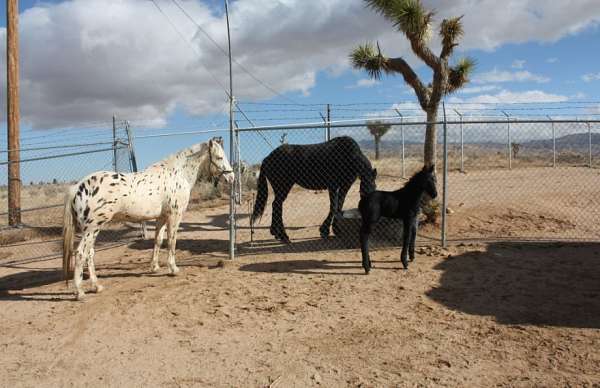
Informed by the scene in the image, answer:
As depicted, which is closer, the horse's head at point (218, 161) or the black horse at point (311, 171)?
the horse's head at point (218, 161)

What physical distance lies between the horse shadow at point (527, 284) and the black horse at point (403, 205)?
0.70 metres

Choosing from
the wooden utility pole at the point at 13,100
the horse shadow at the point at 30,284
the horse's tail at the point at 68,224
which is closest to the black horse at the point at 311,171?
the horse's tail at the point at 68,224

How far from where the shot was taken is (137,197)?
20.4 ft

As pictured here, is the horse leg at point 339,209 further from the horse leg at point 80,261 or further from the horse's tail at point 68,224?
the horse's tail at point 68,224

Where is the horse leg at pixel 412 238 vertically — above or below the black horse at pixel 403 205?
below

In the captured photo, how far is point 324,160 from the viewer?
27.3 feet

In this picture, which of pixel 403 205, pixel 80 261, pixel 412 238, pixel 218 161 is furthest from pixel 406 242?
pixel 80 261

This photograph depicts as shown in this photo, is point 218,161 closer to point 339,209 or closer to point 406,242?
point 339,209

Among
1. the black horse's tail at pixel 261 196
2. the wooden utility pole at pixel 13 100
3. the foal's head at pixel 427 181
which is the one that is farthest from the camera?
the wooden utility pole at pixel 13 100

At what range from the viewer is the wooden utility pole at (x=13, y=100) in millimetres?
11250

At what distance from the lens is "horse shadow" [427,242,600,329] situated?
4.71 meters

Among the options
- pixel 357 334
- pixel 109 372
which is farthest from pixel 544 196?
pixel 109 372

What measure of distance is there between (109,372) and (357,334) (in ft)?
7.83

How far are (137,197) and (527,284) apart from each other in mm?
5389
